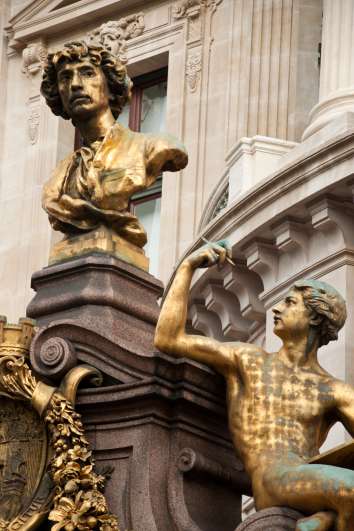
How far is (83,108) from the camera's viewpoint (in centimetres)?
1407

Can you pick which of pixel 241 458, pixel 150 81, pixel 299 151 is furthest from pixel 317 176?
pixel 150 81

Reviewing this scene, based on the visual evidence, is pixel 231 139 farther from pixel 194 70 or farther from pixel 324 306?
pixel 324 306

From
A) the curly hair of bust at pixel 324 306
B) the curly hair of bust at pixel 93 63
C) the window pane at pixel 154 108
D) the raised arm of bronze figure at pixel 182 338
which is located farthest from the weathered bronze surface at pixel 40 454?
the window pane at pixel 154 108

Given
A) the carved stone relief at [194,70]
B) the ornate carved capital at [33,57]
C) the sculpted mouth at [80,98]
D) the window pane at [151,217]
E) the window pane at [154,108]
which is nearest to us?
the sculpted mouth at [80,98]

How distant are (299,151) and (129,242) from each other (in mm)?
6740

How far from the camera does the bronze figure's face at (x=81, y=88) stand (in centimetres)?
1405

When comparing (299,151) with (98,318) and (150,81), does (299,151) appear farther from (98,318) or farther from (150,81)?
(150,81)

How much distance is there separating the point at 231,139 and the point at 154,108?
8.73ft

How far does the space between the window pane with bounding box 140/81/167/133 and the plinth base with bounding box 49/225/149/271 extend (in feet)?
50.1

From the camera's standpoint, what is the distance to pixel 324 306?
12844mm

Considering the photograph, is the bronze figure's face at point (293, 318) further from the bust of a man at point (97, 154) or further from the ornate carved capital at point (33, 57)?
the ornate carved capital at point (33, 57)

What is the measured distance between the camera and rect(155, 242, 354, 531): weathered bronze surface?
1216 cm

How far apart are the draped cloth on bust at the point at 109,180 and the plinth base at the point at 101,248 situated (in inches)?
1.6

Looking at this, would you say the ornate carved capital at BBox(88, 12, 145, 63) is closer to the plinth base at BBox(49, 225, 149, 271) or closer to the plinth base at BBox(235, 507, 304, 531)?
the plinth base at BBox(49, 225, 149, 271)
